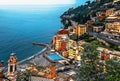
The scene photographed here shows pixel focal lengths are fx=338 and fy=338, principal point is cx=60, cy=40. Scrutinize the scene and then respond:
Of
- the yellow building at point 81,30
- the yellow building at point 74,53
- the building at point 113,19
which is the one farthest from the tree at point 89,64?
the yellow building at point 81,30

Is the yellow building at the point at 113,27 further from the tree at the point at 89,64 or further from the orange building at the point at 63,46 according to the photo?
the tree at the point at 89,64

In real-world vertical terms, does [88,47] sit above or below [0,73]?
above

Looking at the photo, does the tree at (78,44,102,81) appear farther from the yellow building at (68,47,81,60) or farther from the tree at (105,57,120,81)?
the yellow building at (68,47,81,60)

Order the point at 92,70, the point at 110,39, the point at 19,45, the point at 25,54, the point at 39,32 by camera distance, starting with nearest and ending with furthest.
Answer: the point at 92,70 < the point at 110,39 < the point at 25,54 < the point at 19,45 < the point at 39,32

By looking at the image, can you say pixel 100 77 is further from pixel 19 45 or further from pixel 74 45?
pixel 19 45

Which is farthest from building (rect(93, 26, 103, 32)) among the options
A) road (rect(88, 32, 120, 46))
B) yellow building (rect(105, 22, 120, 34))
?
yellow building (rect(105, 22, 120, 34))

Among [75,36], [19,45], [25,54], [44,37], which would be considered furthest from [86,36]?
[44,37]

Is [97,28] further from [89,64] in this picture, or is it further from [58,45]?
[89,64]

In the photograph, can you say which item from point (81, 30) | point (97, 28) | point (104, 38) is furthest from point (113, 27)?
point (81, 30)
